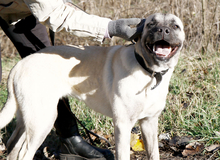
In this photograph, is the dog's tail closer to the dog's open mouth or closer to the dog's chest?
the dog's chest

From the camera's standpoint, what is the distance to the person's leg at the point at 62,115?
2578 millimetres

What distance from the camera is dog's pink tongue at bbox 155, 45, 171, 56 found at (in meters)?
2.04

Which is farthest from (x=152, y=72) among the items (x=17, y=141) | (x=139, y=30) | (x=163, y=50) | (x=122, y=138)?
(x=17, y=141)

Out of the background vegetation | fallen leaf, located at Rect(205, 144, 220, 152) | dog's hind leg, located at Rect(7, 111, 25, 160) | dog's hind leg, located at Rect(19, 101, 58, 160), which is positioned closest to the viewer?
dog's hind leg, located at Rect(19, 101, 58, 160)

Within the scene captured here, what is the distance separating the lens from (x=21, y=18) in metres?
2.54

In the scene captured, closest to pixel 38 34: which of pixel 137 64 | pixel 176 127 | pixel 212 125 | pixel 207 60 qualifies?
pixel 137 64

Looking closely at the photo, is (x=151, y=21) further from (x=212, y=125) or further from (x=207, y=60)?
(x=207, y=60)

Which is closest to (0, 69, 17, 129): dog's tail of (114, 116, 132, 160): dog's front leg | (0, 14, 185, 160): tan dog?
(0, 14, 185, 160): tan dog

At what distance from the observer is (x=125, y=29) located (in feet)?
6.63

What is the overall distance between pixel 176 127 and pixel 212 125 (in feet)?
1.24

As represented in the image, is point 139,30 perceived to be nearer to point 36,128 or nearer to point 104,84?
point 104,84

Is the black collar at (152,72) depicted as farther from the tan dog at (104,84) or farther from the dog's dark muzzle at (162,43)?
the dog's dark muzzle at (162,43)

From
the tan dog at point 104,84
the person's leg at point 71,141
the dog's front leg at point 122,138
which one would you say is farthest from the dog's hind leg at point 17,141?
the dog's front leg at point 122,138

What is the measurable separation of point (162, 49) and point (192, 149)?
1123mm
